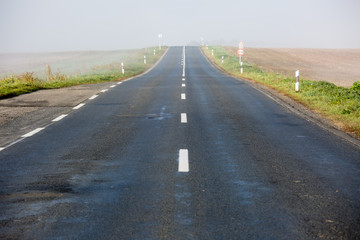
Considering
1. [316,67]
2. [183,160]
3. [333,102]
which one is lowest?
[316,67]

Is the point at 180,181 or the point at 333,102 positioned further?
the point at 333,102

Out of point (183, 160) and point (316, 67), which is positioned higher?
point (183, 160)

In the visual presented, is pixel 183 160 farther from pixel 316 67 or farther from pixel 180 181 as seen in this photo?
pixel 316 67

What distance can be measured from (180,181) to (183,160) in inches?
49.9

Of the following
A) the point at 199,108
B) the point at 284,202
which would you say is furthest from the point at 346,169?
the point at 199,108

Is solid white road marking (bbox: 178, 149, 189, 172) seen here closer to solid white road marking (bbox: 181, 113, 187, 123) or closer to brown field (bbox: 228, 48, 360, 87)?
solid white road marking (bbox: 181, 113, 187, 123)

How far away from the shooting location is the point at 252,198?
5.40 meters

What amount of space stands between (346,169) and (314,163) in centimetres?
57

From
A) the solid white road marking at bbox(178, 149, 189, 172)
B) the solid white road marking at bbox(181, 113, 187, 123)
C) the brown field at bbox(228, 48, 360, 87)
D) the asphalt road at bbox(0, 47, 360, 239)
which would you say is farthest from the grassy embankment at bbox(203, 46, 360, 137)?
the brown field at bbox(228, 48, 360, 87)

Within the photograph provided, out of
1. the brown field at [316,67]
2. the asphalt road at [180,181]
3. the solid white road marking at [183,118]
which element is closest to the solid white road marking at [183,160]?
the asphalt road at [180,181]

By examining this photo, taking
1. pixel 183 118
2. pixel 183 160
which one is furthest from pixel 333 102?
pixel 183 160

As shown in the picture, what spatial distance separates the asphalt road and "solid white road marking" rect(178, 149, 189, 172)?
0.02 meters

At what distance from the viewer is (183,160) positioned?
24.2 ft

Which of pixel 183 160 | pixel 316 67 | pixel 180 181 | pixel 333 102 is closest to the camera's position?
pixel 180 181
